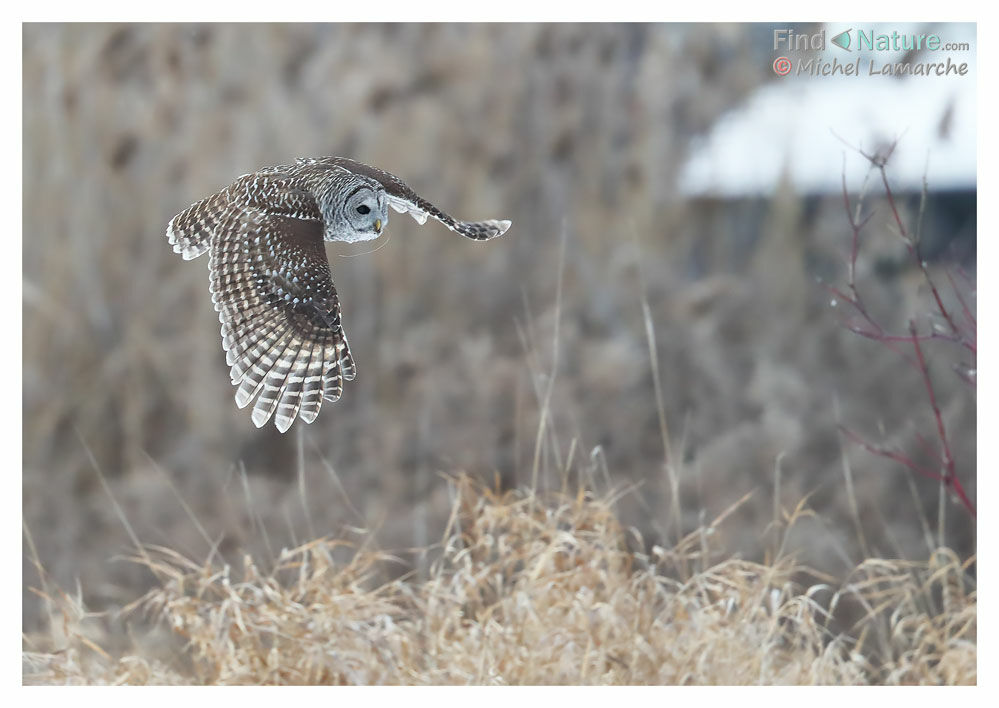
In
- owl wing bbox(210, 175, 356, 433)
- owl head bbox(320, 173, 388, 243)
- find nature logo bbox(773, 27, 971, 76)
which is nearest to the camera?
owl wing bbox(210, 175, 356, 433)

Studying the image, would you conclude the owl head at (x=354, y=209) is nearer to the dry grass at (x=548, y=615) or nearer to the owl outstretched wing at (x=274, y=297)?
the owl outstretched wing at (x=274, y=297)

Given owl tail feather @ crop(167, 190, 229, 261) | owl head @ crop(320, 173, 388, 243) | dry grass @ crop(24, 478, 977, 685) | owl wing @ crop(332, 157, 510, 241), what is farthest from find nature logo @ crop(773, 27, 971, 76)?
owl tail feather @ crop(167, 190, 229, 261)

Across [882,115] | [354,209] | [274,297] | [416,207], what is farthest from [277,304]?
[882,115]

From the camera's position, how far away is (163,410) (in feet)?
8.18

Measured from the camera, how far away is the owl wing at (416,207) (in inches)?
95.4

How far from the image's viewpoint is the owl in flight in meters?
2.23

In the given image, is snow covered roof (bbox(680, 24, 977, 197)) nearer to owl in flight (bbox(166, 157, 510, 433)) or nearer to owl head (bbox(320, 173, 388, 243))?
owl in flight (bbox(166, 157, 510, 433))

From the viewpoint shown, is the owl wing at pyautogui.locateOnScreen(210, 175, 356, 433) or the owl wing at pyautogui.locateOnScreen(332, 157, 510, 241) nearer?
the owl wing at pyautogui.locateOnScreen(210, 175, 356, 433)

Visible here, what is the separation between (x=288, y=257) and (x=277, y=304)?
0.11m

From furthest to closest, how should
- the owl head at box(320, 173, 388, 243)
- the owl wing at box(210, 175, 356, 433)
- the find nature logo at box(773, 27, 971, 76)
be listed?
the find nature logo at box(773, 27, 971, 76) → the owl head at box(320, 173, 388, 243) → the owl wing at box(210, 175, 356, 433)

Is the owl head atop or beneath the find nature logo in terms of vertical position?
beneath

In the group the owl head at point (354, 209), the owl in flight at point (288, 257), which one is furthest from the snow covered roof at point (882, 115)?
the owl head at point (354, 209)

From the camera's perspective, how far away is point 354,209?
7.72 ft

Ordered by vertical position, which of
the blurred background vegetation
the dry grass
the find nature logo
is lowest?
the dry grass
